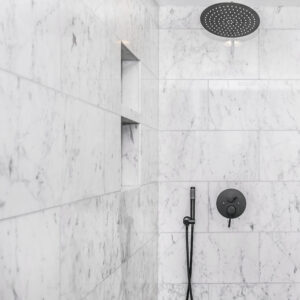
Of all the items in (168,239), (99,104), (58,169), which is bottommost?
(168,239)

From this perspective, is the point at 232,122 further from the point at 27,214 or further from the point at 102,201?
the point at 27,214

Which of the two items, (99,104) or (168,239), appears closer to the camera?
(99,104)

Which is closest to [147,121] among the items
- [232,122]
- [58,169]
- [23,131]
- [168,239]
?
[232,122]

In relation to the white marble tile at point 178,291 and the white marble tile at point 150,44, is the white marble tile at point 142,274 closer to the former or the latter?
the white marble tile at point 178,291

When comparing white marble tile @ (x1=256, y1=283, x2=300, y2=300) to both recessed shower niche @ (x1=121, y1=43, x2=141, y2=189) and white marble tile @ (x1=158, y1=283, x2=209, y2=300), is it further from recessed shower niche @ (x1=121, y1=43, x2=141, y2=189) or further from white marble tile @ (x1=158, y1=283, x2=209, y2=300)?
recessed shower niche @ (x1=121, y1=43, x2=141, y2=189)

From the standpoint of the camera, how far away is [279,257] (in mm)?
2508

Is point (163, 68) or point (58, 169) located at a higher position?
point (163, 68)

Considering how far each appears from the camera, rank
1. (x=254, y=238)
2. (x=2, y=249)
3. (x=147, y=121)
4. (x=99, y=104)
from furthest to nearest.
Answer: (x=254, y=238)
(x=147, y=121)
(x=99, y=104)
(x=2, y=249)

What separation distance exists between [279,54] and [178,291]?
1549 millimetres

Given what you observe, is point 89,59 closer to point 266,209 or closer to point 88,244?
point 88,244

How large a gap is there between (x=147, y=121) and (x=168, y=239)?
2.55 feet

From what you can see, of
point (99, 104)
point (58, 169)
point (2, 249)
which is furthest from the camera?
point (99, 104)

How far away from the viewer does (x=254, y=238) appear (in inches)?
98.9

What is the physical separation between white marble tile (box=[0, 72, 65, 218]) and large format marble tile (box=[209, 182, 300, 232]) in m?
1.65
